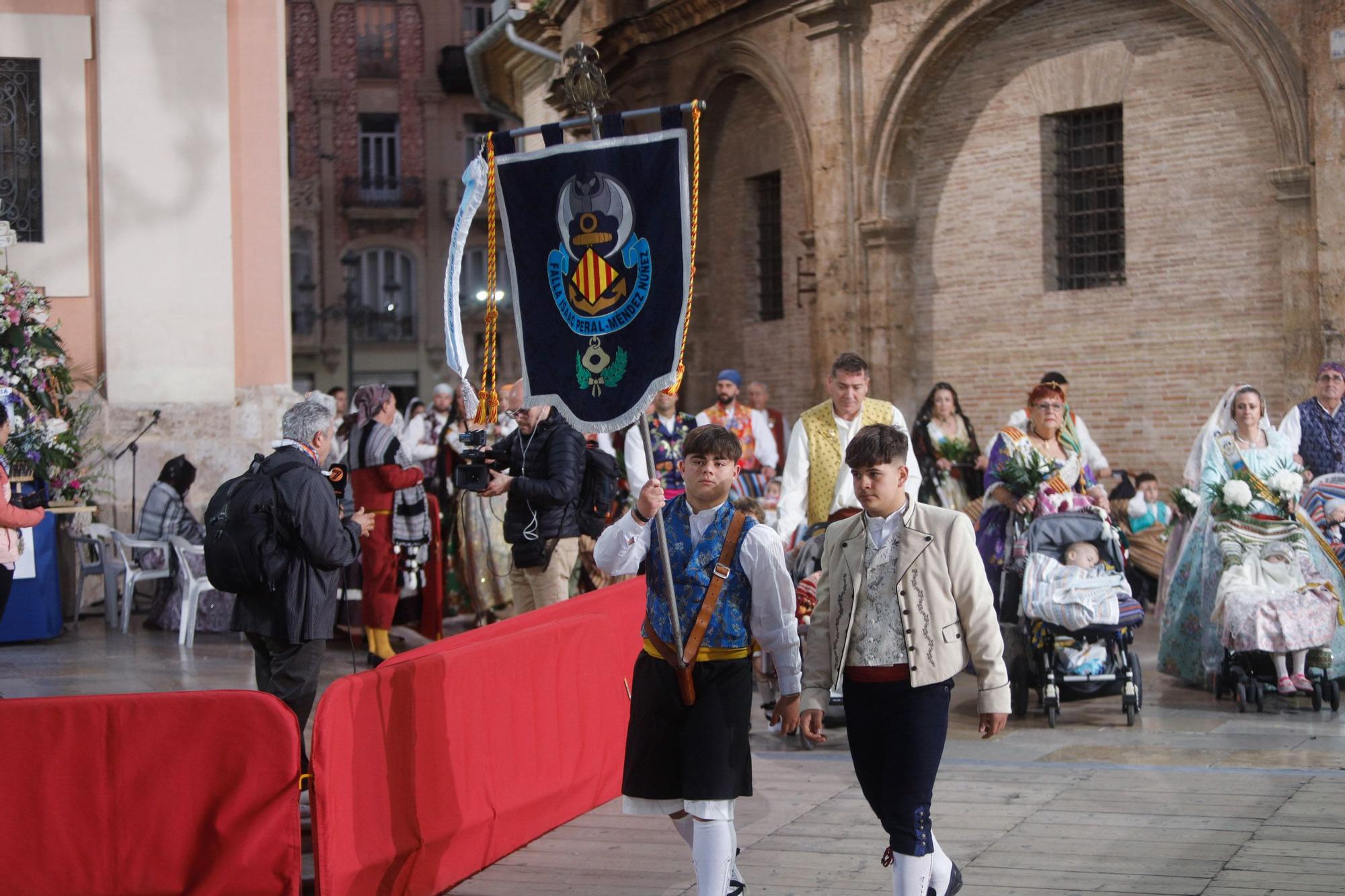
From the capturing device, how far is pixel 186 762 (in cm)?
495

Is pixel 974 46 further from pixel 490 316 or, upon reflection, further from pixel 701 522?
pixel 701 522

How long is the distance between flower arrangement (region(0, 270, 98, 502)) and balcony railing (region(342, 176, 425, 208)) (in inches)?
1342

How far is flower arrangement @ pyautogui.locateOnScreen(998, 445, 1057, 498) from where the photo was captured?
928 cm

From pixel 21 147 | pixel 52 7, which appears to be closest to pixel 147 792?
pixel 21 147

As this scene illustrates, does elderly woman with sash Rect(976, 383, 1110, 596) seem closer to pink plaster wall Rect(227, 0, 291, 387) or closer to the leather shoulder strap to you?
the leather shoulder strap

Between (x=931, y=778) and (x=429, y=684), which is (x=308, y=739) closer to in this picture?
(x=429, y=684)

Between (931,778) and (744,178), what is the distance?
668 inches

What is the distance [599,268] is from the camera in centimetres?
554

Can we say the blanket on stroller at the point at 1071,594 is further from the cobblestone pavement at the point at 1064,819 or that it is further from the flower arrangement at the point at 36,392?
the flower arrangement at the point at 36,392

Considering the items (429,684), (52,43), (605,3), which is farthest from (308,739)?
(605,3)

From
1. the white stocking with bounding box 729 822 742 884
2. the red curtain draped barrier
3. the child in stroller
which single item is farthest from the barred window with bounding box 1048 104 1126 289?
the white stocking with bounding box 729 822 742 884

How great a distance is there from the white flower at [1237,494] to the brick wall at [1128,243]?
571cm

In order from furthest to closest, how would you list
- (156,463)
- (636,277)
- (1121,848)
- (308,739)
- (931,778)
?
(156,463) → (308,739) → (1121,848) → (636,277) → (931,778)

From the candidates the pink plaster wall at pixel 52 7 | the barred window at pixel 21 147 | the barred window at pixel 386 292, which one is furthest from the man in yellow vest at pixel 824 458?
the barred window at pixel 386 292
